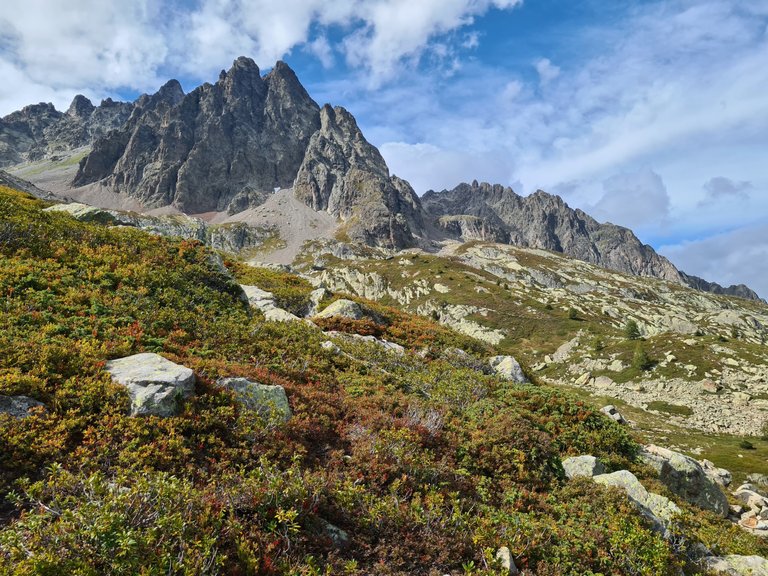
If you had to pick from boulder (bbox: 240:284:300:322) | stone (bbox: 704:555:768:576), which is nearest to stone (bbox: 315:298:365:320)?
boulder (bbox: 240:284:300:322)

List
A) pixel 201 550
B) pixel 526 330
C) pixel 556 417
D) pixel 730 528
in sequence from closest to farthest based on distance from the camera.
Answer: pixel 201 550, pixel 730 528, pixel 556 417, pixel 526 330

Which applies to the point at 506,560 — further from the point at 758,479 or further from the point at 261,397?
the point at 758,479

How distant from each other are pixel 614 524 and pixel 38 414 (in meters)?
12.6

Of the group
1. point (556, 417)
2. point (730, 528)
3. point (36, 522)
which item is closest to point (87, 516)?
point (36, 522)

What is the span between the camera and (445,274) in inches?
5064

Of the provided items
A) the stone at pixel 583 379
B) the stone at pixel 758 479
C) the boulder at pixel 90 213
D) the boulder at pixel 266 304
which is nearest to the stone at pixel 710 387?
the stone at pixel 583 379

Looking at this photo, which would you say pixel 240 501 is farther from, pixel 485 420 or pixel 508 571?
pixel 485 420

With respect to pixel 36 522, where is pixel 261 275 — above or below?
above

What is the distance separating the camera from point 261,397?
1048cm

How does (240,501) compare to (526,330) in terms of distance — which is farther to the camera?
(526,330)

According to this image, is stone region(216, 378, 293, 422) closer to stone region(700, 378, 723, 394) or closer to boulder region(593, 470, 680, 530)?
boulder region(593, 470, 680, 530)

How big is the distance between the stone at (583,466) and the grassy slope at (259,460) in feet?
1.41

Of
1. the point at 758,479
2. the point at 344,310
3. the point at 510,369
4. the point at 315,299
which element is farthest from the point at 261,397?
the point at 758,479

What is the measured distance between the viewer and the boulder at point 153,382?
8656mm
